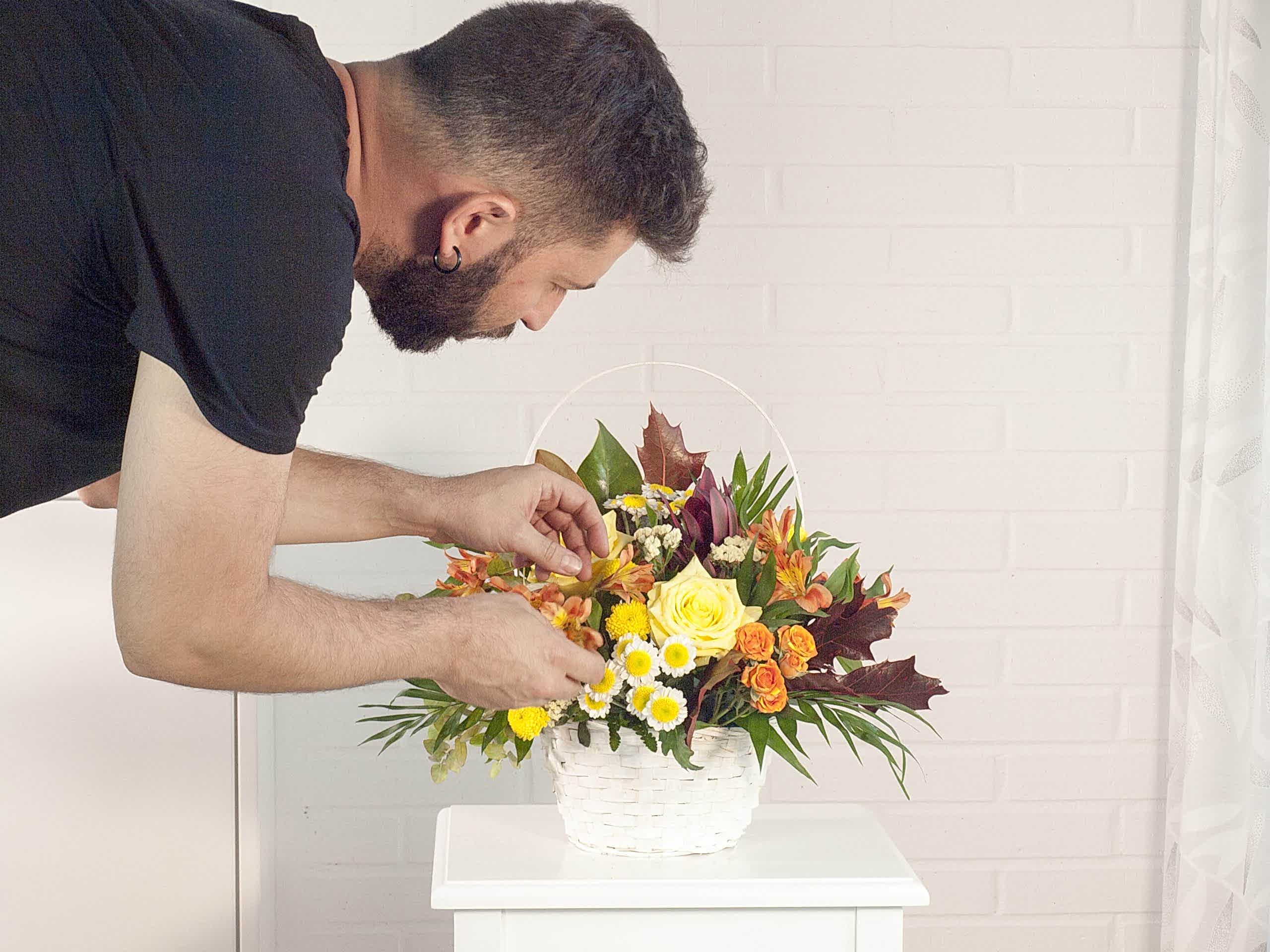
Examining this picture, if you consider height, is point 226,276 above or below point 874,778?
above

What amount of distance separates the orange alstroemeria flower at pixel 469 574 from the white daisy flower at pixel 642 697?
0.17m

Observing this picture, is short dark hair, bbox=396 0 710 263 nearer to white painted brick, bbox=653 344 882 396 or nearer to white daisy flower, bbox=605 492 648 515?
white daisy flower, bbox=605 492 648 515

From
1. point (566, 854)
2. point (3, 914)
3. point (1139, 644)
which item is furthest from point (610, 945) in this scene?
point (1139, 644)

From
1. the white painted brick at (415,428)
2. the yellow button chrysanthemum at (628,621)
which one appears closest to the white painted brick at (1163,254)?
the white painted brick at (415,428)

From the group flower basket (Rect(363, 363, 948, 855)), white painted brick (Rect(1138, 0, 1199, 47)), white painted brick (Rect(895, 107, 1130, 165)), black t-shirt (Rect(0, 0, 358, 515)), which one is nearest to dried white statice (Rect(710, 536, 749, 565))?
flower basket (Rect(363, 363, 948, 855))

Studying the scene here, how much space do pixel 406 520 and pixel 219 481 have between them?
0.45m

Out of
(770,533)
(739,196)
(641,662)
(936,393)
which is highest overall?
(739,196)

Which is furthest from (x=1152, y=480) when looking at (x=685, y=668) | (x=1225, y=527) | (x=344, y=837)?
(x=344, y=837)

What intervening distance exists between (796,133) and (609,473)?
0.64m

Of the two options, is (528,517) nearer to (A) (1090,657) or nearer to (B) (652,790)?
(B) (652,790)

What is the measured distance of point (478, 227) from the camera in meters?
0.91

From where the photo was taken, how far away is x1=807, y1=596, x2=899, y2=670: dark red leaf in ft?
3.47

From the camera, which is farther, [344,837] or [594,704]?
[344,837]

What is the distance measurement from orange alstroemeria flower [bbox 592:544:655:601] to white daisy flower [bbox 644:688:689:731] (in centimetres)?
8
